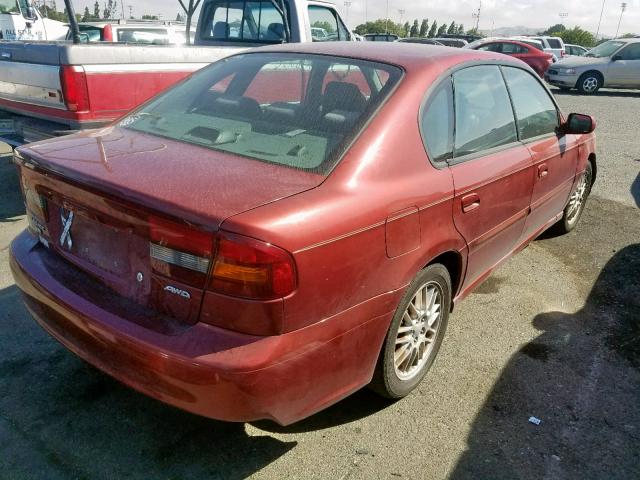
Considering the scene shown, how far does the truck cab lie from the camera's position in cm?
671

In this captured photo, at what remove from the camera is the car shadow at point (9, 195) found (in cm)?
510

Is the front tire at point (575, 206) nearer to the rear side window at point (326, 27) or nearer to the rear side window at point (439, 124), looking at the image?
the rear side window at point (439, 124)

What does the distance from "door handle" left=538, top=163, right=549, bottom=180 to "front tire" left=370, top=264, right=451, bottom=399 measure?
1264 millimetres

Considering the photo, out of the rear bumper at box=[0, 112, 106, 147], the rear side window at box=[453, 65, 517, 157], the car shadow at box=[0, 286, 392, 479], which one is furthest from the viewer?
the rear bumper at box=[0, 112, 106, 147]

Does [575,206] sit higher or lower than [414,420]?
higher

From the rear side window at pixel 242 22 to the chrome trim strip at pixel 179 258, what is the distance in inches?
213

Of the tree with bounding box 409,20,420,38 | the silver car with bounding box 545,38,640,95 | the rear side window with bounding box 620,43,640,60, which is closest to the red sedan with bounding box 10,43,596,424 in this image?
the silver car with bounding box 545,38,640,95

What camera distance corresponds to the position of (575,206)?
5.14m

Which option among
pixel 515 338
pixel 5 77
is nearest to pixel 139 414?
pixel 515 338

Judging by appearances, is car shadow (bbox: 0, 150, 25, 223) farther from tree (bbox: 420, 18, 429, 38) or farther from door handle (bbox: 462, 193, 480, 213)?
tree (bbox: 420, 18, 429, 38)

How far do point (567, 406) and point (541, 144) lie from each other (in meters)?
1.76

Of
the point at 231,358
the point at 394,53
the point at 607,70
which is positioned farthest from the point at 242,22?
Result: the point at 607,70

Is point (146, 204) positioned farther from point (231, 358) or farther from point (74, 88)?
point (74, 88)

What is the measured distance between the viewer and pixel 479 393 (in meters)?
2.89
